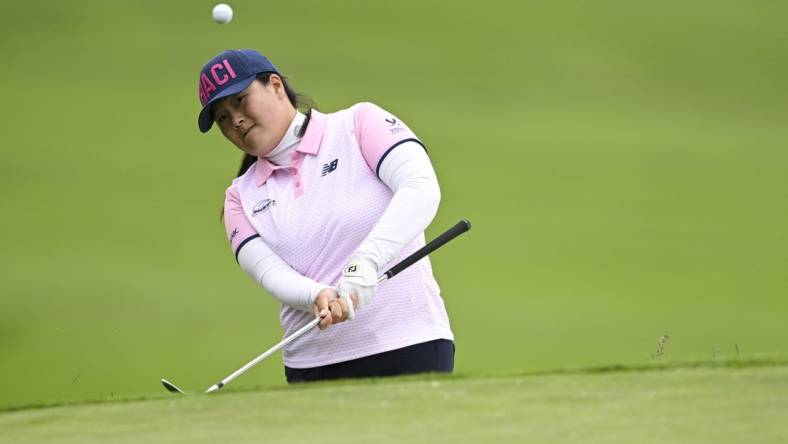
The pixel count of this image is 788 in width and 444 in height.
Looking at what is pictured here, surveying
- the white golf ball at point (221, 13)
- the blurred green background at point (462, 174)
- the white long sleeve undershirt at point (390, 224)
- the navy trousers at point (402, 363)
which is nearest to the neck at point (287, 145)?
the white long sleeve undershirt at point (390, 224)

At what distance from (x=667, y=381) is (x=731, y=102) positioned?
36.6ft

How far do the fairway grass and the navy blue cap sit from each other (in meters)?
0.69

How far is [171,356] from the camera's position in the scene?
8594 millimetres

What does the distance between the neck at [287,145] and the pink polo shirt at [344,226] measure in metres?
0.02

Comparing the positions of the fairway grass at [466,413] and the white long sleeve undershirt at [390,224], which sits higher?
the white long sleeve undershirt at [390,224]

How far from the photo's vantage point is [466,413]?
8.13ft

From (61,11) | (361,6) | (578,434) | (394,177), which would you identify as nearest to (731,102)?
(361,6)

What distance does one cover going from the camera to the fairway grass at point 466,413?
2.29 m

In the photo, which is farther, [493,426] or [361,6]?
[361,6]

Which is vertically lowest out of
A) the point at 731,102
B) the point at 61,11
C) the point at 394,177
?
the point at 394,177

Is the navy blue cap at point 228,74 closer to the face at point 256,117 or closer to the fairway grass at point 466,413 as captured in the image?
the face at point 256,117

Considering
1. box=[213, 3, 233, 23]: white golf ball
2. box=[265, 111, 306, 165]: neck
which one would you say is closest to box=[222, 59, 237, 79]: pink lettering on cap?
box=[265, 111, 306, 165]: neck

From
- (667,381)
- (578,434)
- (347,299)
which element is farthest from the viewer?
(347,299)

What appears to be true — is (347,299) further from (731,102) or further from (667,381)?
(731,102)
